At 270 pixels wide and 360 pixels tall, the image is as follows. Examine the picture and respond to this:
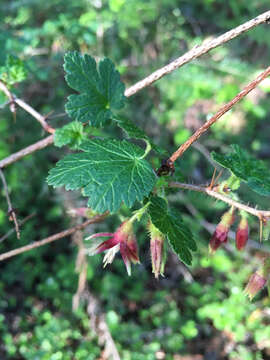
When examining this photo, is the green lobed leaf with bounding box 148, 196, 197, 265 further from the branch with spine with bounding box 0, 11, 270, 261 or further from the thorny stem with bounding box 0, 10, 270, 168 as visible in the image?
the thorny stem with bounding box 0, 10, 270, 168

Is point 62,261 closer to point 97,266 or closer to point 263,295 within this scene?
point 97,266

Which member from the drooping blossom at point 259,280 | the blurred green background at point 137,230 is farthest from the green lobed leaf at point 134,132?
the blurred green background at point 137,230

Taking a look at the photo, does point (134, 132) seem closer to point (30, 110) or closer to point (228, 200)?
point (228, 200)

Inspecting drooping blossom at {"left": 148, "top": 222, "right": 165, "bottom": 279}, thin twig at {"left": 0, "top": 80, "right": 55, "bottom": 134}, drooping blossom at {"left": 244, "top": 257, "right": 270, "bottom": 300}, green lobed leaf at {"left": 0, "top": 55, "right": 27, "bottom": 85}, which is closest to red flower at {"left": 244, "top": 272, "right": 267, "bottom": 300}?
drooping blossom at {"left": 244, "top": 257, "right": 270, "bottom": 300}

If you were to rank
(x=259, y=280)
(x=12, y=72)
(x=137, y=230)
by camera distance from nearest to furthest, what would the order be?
1. (x=259, y=280)
2. (x=12, y=72)
3. (x=137, y=230)

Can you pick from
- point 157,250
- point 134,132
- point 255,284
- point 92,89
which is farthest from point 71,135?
point 255,284
